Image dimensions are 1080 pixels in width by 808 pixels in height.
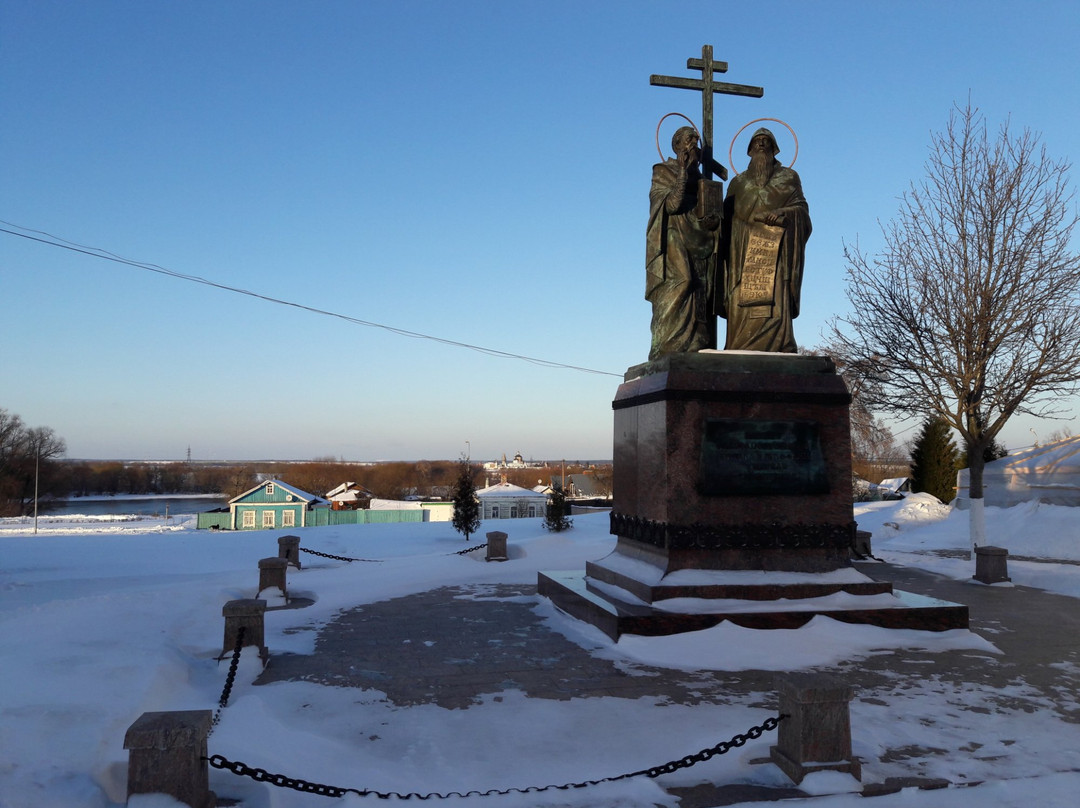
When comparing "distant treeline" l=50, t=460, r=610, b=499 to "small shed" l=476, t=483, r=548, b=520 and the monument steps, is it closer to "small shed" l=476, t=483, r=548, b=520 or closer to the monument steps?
"small shed" l=476, t=483, r=548, b=520

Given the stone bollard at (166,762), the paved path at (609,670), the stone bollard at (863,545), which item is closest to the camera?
the stone bollard at (166,762)

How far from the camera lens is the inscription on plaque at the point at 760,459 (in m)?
7.65

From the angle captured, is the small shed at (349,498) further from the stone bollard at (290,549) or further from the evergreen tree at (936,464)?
the stone bollard at (290,549)

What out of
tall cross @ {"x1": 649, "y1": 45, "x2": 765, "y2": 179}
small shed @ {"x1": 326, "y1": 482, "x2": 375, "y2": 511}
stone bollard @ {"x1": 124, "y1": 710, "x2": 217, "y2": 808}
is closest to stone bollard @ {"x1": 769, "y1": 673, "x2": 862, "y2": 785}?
stone bollard @ {"x1": 124, "y1": 710, "x2": 217, "y2": 808}

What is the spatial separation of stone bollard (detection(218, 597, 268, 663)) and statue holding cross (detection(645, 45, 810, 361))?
195 inches

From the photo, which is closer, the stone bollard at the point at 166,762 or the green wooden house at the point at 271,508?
the stone bollard at the point at 166,762

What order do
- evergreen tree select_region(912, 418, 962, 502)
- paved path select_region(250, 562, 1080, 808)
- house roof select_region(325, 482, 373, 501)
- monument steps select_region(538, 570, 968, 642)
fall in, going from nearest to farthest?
1. paved path select_region(250, 562, 1080, 808)
2. monument steps select_region(538, 570, 968, 642)
3. evergreen tree select_region(912, 418, 962, 502)
4. house roof select_region(325, 482, 373, 501)

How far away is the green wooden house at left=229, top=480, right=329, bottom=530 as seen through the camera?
37562 millimetres

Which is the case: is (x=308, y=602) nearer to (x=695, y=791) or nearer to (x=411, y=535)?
(x=695, y=791)

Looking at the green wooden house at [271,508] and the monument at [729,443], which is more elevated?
the monument at [729,443]

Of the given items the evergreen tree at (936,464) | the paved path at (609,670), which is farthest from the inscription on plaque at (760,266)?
the evergreen tree at (936,464)

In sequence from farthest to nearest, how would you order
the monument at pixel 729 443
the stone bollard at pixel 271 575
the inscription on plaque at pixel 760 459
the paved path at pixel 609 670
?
the stone bollard at pixel 271 575 → the inscription on plaque at pixel 760 459 → the monument at pixel 729 443 → the paved path at pixel 609 670

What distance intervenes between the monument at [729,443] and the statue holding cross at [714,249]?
0.02 m

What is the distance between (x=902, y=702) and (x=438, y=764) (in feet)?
10.4
